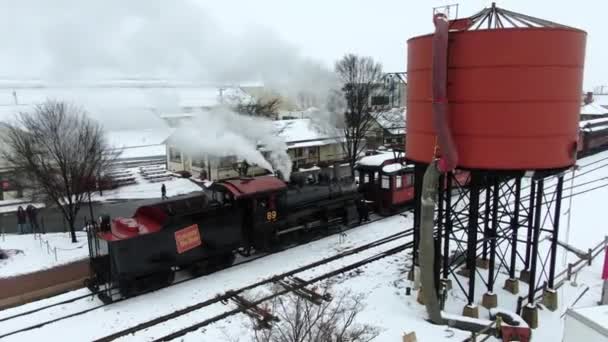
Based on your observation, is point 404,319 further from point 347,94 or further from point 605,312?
point 347,94

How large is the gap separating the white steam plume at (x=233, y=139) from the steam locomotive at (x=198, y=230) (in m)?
2.05

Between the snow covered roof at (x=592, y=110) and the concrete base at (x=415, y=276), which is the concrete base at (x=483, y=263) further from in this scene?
the snow covered roof at (x=592, y=110)

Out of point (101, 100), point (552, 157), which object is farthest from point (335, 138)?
point (552, 157)

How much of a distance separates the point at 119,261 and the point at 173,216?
199 centimetres

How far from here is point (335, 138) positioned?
35.9 meters

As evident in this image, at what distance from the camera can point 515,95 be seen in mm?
9766

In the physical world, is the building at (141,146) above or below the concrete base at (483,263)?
above

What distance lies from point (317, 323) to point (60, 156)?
1425 centimetres

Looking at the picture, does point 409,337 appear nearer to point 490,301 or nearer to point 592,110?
point 490,301

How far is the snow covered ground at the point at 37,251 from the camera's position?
16.1 meters

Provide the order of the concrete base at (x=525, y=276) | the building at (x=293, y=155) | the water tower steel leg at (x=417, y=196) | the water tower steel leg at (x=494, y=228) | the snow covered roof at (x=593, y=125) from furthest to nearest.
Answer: the snow covered roof at (x=593, y=125), the building at (x=293, y=155), the concrete base at (x=525, y=276), the water tower steel leg at (x=417, y=196), the water tower steel leg at (x=494, y=228)

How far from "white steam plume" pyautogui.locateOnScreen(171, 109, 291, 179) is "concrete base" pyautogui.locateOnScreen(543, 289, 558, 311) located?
1034 centimetres

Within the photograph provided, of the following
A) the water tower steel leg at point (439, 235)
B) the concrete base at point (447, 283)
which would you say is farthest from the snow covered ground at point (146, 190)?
the water tower steel leg at point (439, 235)

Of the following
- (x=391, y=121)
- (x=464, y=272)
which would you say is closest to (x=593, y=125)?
(x=391, y=121)
